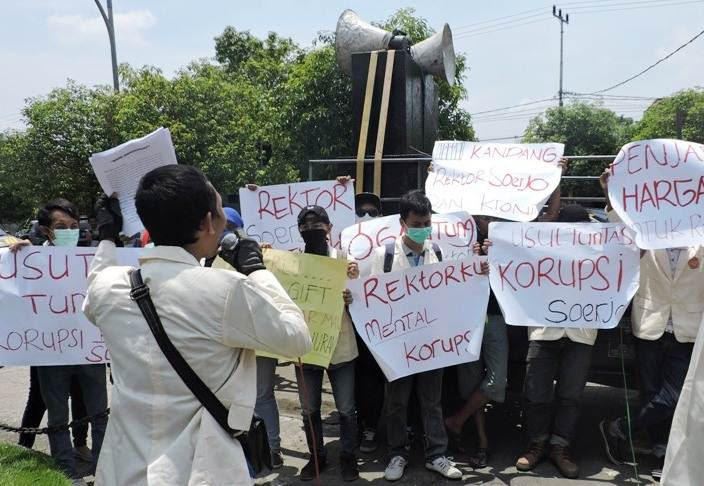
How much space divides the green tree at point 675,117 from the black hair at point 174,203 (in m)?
25.6

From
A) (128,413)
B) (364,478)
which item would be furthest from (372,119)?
(128,413)

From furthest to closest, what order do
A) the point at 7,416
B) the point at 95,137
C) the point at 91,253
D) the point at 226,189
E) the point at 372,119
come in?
1. the point at 95,137
2. the point at 226,189
3. the point at 372,119
4. the point at 7,416
5. the point at 91,253

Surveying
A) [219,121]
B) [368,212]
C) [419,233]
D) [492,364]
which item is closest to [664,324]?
[492,364]

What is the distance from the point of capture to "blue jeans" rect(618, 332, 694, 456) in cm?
400

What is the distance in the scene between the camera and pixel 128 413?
190 centimetres

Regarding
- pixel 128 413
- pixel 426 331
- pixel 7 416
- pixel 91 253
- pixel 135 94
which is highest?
pixel 135 94

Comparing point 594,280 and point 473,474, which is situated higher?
point 594,280

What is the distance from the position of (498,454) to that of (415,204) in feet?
6.37

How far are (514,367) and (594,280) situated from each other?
3.29 feet

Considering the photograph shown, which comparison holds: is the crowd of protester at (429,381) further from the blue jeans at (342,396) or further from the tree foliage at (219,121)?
the tree foliage at (219,121)

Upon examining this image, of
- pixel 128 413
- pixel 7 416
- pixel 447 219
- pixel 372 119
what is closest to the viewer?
pixel 128 413

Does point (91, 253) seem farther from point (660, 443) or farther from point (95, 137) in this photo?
point (95, 137)

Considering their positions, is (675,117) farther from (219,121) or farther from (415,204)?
(415,204)

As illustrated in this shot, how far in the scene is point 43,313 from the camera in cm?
→ 401
